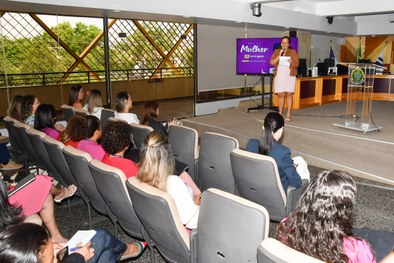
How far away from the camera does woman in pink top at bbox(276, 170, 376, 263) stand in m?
1.53

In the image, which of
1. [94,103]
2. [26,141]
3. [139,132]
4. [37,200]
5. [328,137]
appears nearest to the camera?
[37,200]

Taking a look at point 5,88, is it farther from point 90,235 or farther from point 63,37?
point 90,235

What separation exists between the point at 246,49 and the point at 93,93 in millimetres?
4114

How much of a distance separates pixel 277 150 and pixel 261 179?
30 centimetres

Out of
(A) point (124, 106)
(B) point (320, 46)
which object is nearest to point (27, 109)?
(A) point (124, 106)

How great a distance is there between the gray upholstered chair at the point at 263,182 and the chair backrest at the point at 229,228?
34.4 inches

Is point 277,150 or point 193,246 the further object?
point 277,150

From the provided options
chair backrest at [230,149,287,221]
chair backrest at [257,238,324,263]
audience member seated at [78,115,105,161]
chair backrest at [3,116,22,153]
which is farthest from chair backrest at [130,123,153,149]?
chair backrest at [257,238,324,263]

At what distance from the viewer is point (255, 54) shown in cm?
805

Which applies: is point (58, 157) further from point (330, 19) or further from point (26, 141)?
point (330, 19)

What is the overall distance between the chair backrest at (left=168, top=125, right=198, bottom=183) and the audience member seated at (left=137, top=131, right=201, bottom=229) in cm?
128

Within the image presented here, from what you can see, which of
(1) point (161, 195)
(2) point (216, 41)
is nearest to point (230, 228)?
(1) point (161, 195)

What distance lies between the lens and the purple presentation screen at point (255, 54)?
7.79 m

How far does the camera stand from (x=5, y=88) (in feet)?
22.0
